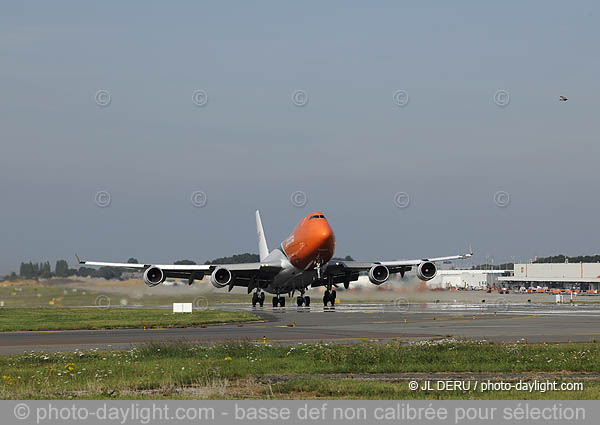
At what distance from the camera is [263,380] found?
725 inches

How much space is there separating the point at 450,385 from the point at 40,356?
1353cm

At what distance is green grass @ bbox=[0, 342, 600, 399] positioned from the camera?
1611 cm

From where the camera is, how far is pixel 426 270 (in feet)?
201

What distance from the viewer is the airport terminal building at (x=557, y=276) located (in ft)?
510

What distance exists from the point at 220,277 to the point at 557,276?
122 m

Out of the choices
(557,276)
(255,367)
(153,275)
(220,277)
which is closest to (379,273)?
(220,277)

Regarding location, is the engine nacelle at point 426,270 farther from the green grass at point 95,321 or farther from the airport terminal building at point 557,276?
the airport terminal building at point 557,276

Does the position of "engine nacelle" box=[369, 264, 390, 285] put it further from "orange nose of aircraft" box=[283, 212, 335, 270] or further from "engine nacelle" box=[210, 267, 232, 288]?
"engine nacelle" box=[210, 267, 232, 288]

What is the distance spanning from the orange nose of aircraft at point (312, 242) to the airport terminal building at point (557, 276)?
11143 cm

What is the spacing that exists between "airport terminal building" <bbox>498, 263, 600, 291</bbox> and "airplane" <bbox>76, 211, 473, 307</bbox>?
102 m

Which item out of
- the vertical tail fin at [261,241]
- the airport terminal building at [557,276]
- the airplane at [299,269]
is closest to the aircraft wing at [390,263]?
the airplane at [299,269]
